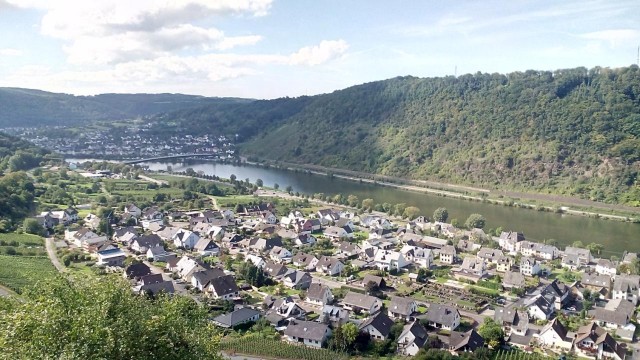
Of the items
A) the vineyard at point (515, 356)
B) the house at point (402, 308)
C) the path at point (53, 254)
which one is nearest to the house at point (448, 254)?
the house at point (402, 308)

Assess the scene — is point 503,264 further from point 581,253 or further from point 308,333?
point 308,333

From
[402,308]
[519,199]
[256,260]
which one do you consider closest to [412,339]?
[402,308]

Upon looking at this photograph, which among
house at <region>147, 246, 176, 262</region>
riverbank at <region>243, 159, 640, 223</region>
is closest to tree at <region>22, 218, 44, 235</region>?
house at <region>147, 246, 176, 262</region>

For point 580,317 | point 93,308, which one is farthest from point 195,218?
point 93,308

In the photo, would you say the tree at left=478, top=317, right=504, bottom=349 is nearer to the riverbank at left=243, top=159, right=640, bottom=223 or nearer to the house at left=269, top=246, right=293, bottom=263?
the house at left=269, top=246, right=293, bottom=263

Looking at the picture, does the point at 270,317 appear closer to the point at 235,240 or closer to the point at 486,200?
the point at 235,240

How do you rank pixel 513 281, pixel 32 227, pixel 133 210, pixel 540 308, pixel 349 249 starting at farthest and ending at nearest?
pixel 133 210 → pixel 32 227 → pixel 349 249 → pixel 513 281 → pixel 540 308
